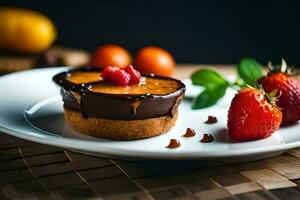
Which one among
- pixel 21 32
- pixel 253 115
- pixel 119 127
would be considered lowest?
pixel 21 32

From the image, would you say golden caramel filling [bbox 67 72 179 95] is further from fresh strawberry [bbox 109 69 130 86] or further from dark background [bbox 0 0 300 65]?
dark background [bbox 0 0 300 65]

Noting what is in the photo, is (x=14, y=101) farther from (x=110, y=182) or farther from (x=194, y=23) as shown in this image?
(x=194, y=23)

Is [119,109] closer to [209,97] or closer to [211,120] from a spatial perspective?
[211,120]

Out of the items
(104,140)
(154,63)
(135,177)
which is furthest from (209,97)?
(154,63)

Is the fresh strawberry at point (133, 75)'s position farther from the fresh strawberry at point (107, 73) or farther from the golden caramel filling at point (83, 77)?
the golden caramel filling at point (83, 77)

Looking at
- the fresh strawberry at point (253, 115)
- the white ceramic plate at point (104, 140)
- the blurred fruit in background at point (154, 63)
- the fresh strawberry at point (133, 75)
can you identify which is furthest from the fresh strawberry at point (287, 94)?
the blurred fruit in background at point (154, 63)

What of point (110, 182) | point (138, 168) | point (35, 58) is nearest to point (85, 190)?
point (110, 182)
